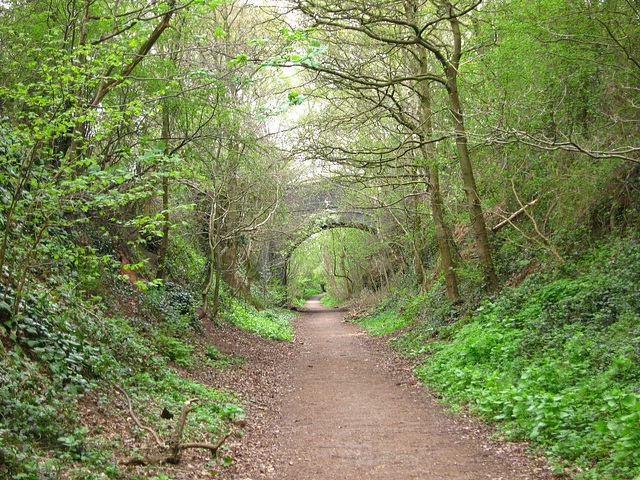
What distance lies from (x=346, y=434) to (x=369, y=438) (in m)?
0.32

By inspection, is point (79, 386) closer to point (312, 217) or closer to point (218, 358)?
point (218, 358)

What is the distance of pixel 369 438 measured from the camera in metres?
5.18

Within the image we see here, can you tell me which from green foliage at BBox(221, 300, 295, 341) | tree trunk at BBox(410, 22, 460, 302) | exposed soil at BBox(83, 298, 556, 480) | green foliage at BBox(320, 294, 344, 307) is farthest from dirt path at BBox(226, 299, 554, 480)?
green foliage at BBox(320, 294, 344, 307)

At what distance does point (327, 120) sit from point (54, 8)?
535 cm

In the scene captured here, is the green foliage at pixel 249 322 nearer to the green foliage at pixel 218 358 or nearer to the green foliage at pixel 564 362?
the green foliage at pixel 218 358

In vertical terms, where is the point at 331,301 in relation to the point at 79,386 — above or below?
below

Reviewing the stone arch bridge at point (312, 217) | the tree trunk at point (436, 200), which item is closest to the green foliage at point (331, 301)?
the stone arch bridge at point (312, 217)

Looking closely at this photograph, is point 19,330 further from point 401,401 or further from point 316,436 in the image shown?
point 401,401

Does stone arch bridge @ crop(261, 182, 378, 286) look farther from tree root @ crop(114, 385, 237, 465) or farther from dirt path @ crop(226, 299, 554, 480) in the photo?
tree root @ crop(114, 385, 237, 465)

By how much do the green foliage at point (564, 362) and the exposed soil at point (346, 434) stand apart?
1.16 ft

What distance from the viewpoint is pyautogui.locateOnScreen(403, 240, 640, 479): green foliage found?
3.96m

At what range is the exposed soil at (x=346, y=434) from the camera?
13.7ft

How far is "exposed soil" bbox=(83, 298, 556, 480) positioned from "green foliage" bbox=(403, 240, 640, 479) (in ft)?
1.16

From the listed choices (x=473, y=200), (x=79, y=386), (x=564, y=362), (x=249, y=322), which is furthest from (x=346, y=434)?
(x=249, y=322)
